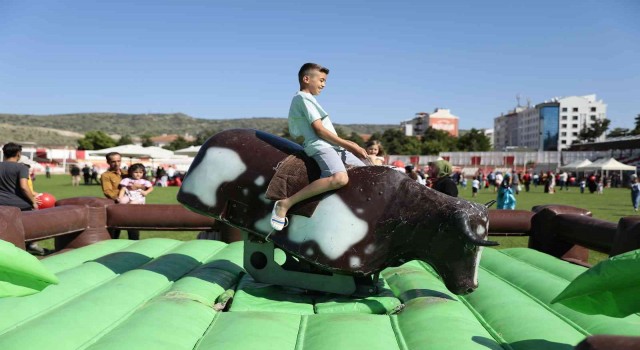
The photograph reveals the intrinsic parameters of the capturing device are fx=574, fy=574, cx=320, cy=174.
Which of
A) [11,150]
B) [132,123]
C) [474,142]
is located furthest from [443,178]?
[132,123]

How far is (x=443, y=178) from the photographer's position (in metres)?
6.48

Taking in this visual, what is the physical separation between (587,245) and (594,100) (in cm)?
13759

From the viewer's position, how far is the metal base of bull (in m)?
3.65

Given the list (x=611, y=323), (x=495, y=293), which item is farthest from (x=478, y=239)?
(x=611, y=323)

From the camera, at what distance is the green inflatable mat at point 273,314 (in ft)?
8.60

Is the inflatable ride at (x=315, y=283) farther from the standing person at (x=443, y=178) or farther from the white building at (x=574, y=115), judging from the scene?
the white building at (x=574, y=115)

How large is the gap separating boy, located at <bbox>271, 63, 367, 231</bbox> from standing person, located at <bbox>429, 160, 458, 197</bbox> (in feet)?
8.89

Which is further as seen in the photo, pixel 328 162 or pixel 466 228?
pixel 328 162

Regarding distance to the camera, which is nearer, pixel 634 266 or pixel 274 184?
pixel 634 266

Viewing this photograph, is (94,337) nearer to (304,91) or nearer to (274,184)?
(274,184)

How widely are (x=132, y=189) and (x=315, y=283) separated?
437cm

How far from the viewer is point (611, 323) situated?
9.38ft

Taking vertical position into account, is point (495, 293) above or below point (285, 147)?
below

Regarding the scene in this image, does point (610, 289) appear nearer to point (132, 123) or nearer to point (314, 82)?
point (314, 82)
